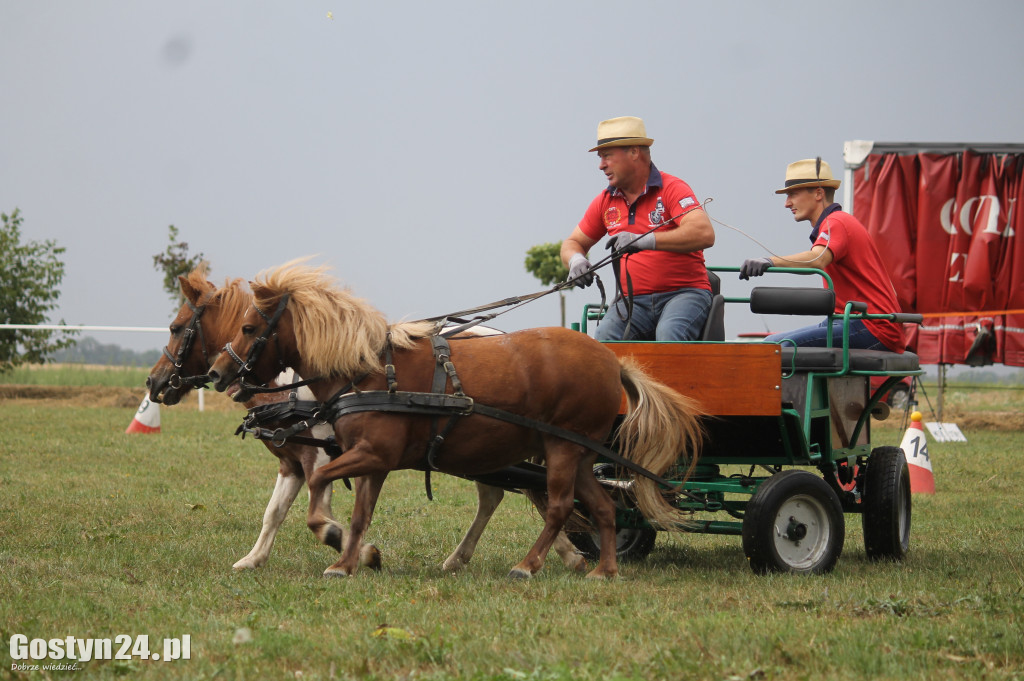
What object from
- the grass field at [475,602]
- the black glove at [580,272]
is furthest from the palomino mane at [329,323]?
the grass field at [475,602]

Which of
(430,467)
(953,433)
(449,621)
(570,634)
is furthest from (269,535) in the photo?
(953,433)

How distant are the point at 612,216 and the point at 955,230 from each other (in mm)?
9075

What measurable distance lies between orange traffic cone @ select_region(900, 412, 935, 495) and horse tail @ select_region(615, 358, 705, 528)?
14.6ft

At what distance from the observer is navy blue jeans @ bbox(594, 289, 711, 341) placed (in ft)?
18.8

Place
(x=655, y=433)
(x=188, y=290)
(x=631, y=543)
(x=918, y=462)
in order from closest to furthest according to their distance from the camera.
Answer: (x=655, y=433)
(x=188, y=290)
(x=631, y=543)
(x=918, y=462)

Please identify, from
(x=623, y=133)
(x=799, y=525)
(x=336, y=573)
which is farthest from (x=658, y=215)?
(x=336, y=573)

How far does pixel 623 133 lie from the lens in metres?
5.82

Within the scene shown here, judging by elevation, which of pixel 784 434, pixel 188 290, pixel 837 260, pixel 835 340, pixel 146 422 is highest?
pixel 837 260

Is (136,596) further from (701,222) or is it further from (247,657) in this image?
(701,222)

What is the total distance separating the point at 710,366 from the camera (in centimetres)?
544

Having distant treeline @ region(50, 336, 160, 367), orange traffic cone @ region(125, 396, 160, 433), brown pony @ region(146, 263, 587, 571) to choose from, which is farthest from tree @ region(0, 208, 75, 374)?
brown pony @ region(146, 263, 587, 571)

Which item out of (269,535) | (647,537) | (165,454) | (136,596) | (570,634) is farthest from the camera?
(165,454)

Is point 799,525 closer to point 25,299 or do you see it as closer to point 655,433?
point 655,433

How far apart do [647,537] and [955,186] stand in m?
9.18
